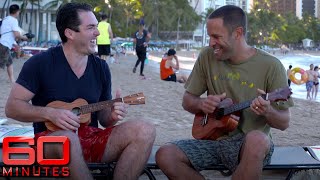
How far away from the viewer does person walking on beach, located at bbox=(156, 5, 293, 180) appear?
328 cm

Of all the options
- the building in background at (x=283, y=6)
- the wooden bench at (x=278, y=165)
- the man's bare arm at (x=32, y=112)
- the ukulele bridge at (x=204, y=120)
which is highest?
the building in background at (x=283, y=6)

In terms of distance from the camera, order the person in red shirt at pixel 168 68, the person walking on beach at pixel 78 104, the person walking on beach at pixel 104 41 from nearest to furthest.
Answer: the person walking on beach at pixel 78 104 → the person walking on beach at pixel 104 41 → the person in red shirt at pixel 168 68

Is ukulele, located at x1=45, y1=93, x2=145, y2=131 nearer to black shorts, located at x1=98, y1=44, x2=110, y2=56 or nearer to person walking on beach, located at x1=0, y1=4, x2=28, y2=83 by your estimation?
person walking on beach, located at x1=0, y1=4, x2=28, y2=83

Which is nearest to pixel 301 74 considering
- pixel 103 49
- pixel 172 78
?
pixel 172 78

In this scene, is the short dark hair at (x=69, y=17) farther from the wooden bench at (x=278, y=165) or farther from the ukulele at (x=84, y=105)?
the wooden bench at (x=278, y=165)

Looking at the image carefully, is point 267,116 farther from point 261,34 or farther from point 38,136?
point 261,34

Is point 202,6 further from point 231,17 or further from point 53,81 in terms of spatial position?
point 53,81

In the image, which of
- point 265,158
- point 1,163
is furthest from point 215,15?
point 1,163

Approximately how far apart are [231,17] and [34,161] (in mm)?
1467

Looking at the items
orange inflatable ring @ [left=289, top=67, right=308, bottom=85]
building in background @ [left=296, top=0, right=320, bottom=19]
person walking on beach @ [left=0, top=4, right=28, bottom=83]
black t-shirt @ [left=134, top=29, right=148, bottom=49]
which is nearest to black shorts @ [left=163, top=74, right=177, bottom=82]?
black t-shirt @ [left=134, top=29, right=148, bottom=49]

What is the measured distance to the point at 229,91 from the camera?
3.46m

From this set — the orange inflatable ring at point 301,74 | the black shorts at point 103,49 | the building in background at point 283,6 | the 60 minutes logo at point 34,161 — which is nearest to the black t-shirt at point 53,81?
the 60 minutes logo at point 34,161

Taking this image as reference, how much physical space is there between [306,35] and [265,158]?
127981 millimetres

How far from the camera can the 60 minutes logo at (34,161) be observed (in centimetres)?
292
